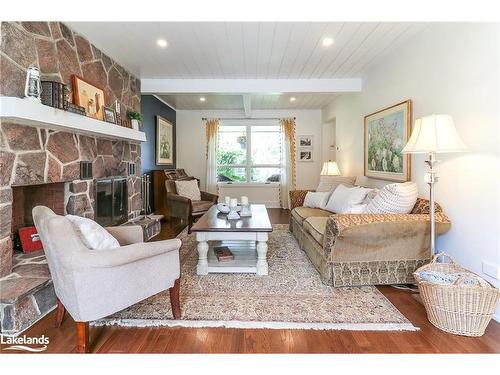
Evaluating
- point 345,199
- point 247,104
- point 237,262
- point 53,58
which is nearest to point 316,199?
point 345,199

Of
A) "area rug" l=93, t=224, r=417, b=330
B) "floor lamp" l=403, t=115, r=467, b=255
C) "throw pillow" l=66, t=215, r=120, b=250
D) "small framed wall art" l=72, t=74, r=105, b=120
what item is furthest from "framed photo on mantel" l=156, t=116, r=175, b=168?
"floor lamp" l=403, t=115, r=467, b=255

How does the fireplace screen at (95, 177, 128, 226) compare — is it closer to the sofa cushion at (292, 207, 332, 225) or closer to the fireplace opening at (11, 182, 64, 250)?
the fireplace opening at (11, 182, 64, 250)

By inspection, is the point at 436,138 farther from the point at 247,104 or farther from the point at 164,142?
the point at 164,142

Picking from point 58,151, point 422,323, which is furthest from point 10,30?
point 422,323

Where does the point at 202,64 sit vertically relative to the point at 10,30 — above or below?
above

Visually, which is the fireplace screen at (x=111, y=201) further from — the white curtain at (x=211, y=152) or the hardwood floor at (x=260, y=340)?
the white curtain at (x=211, y=152)

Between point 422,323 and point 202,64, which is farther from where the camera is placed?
point 202,64

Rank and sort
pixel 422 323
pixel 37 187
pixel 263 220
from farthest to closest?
pixel 263 220
pixel 37 187
pixel 422 323

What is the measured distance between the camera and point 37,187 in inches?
112

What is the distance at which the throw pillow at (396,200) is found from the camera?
2545 millimetres

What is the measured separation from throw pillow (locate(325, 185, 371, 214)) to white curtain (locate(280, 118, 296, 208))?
2966 mm

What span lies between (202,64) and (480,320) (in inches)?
146

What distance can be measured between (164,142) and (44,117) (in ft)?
12.3

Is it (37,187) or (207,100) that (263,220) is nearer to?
(37,187)
